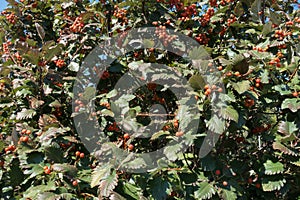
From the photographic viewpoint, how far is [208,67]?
2.22 meters

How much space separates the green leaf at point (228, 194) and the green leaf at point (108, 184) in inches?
23.2

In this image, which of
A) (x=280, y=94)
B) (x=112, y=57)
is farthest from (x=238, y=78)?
(x=112, y=57)

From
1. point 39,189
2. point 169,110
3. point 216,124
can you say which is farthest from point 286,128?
point 39,189

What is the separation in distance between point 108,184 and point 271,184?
0.94 meters

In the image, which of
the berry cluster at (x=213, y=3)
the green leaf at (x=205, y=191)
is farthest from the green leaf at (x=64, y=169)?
the berry cluster at (x=213, y=3)

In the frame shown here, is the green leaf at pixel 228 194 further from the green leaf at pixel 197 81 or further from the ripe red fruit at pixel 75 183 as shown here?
the ripe red fruit at pixel 75 183

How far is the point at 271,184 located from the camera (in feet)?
7.43

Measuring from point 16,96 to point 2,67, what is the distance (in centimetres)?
20

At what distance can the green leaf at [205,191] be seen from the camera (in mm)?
2092

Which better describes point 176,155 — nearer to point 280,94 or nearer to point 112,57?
point 280,94

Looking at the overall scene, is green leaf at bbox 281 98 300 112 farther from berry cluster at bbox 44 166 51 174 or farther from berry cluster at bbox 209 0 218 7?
berry cluster at bbox 44 166 51 174

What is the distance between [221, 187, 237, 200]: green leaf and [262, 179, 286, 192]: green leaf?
0.23 meters

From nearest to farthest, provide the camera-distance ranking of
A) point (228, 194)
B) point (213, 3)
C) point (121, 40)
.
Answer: point (228, 194) → point (121, 40) → point (213, 3)

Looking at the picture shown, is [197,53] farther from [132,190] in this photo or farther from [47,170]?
[47,170]
